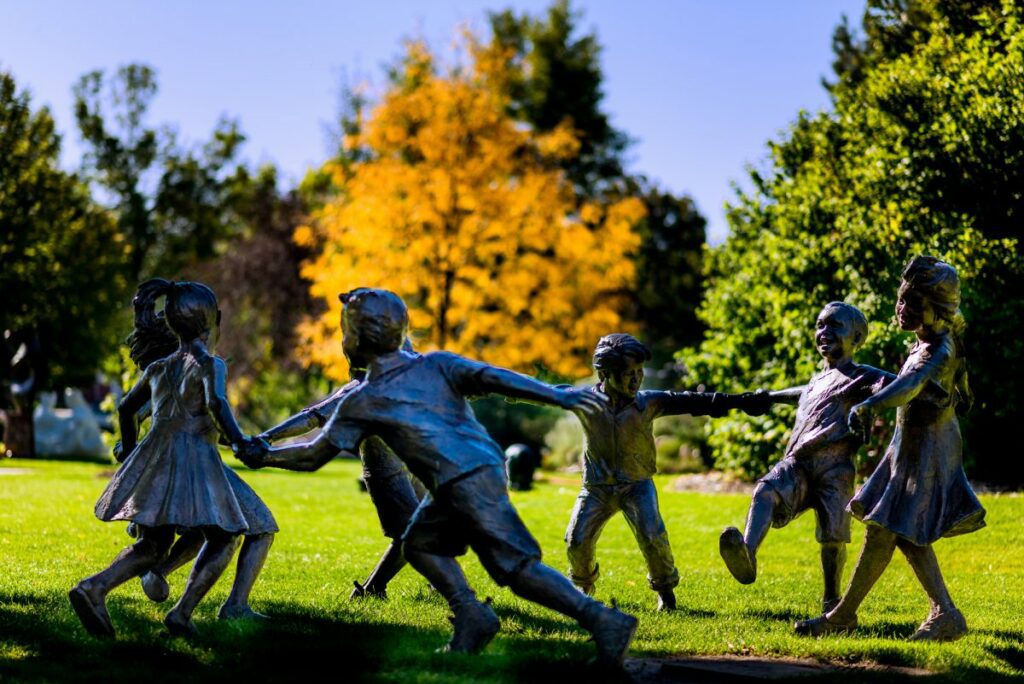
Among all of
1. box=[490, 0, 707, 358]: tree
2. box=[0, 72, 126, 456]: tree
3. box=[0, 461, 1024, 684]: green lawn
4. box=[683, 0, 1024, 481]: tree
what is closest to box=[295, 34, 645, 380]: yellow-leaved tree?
box=[683, 0, 1024, 481]: tree

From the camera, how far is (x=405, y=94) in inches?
1067

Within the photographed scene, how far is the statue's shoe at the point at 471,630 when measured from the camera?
6359 mm

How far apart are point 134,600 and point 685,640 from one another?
3.64 metres

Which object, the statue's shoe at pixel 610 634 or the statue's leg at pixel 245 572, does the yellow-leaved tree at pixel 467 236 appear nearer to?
the statue's leg at pixel 245 572

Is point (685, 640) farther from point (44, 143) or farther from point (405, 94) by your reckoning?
point (44, 143)

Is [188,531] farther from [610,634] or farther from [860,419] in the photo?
[860,419]

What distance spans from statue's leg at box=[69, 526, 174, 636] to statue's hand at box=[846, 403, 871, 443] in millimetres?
3766

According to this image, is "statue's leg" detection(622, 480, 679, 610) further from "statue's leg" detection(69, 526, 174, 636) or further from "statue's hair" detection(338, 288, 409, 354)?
"statue's leg" detection(69, 526, 174, 636)

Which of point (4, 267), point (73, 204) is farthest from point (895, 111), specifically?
point (73, 204)

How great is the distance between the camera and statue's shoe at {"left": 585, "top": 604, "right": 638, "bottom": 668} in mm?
5938

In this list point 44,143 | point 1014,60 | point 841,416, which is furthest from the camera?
point 44,143

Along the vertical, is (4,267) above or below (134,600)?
above

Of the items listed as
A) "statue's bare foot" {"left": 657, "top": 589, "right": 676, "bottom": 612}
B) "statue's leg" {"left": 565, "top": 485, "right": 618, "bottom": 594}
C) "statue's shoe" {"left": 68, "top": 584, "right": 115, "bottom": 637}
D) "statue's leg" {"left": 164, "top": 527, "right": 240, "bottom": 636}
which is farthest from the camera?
"statue's bare foot" {"left": 657, "top": 589, "right": 676, "bottom": 612}

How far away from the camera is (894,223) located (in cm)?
1628
